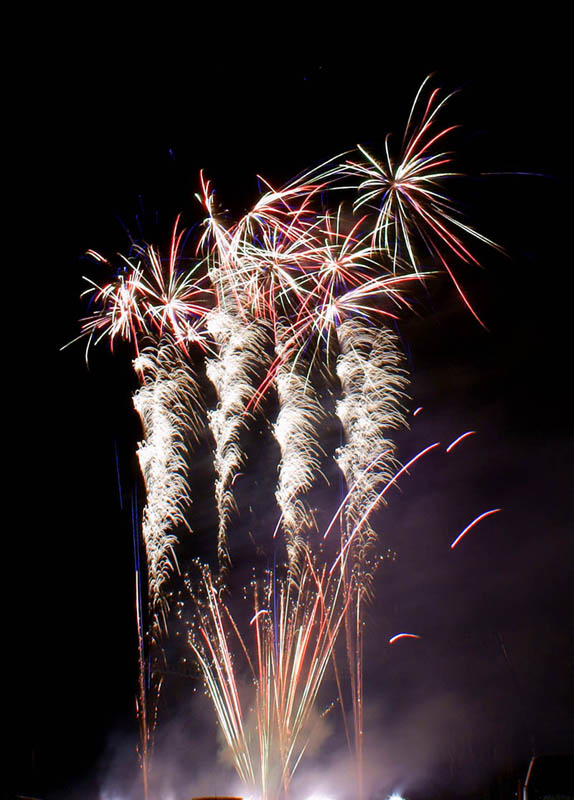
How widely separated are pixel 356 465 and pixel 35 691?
21.8 metres

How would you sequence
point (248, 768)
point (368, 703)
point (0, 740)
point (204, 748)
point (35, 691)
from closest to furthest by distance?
point (0, 740) < point (35, 691) < point (204, 748) < point (248, 768) < point (368, 703)

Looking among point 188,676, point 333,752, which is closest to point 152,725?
point 188,676

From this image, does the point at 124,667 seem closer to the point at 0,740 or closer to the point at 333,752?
the point at 0,740

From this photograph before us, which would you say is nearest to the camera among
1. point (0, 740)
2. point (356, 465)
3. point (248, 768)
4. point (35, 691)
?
point (356, 465)

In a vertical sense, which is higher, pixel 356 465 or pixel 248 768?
pixel 356 465

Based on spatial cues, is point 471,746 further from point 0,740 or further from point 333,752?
point 0,740

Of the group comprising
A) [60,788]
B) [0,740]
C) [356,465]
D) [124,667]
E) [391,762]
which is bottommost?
[391,762]

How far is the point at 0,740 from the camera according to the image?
26.1 m

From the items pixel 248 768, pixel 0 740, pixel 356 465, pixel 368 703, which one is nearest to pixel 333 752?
pixel 248 768

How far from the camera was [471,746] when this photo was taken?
57781 mm

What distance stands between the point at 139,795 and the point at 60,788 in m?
6.97

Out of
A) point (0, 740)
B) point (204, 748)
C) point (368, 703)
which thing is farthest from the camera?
point (368, 703)

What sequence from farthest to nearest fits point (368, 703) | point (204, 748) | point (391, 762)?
point (368, 703), point (391, 762), point (204, 748)

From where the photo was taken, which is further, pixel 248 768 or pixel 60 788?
pixel 248 768
